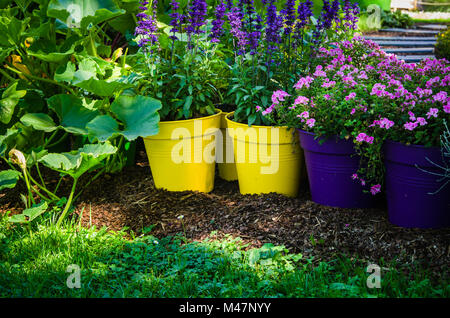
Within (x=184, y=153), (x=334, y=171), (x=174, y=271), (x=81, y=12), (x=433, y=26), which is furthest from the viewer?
(x=433, y=26)

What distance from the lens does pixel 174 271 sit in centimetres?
210

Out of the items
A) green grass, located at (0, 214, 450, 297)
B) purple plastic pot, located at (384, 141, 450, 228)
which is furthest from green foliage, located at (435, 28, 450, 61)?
green grass, located at (0, 214, 450, 297)

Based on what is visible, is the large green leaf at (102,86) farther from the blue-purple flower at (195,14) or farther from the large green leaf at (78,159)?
the blue-purple flower at (195,14)

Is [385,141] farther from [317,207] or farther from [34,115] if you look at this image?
[34,115]

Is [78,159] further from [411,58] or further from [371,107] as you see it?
[411,58]

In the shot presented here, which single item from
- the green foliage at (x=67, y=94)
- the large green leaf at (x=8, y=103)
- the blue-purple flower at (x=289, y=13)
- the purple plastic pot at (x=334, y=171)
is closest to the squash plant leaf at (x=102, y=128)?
the green foliage at (x=67, y=94)

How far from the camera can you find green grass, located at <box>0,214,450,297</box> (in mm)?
1925

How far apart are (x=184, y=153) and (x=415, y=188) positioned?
1.27 metres

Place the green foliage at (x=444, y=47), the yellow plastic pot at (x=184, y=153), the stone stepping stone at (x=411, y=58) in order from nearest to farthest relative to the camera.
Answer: the yellow plastic pot at (x=184, y=153) → the green foliage at (x=444, y=47) → the stone stepping stone at (x=411, y=58)

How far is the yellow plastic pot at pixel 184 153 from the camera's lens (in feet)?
9.07

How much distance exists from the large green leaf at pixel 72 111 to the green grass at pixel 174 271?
0.62 meters

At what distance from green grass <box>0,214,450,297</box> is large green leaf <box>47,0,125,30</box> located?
1183 mm

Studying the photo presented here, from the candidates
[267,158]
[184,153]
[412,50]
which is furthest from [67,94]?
[412,50]

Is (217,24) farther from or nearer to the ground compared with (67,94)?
farther from the ground
